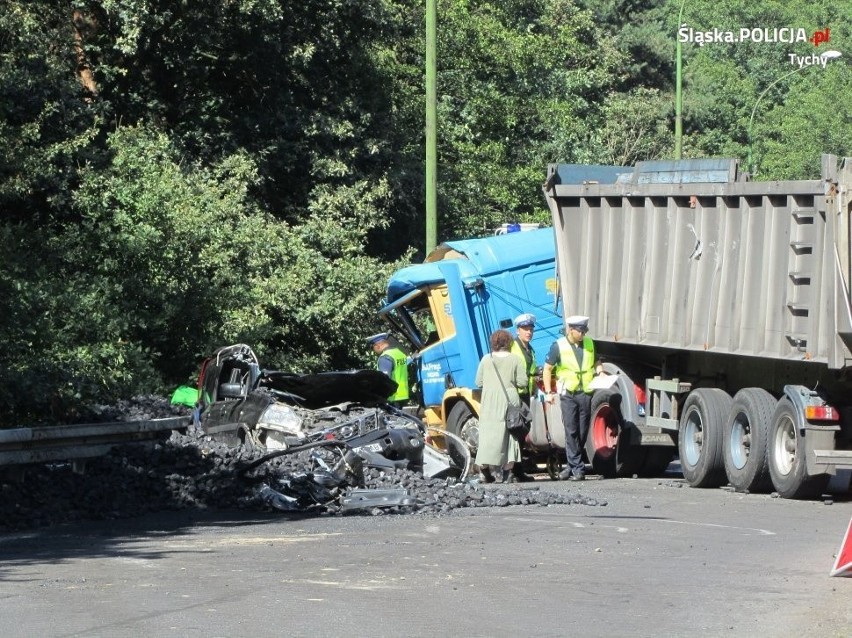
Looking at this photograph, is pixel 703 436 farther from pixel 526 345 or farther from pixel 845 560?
pixel 845 560

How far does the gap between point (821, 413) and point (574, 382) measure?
3.22 m

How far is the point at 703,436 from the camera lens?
48.7 ft

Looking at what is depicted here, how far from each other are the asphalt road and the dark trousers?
126 inches

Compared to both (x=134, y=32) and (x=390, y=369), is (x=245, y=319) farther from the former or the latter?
(x=134, y=32)

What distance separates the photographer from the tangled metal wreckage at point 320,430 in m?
12.3

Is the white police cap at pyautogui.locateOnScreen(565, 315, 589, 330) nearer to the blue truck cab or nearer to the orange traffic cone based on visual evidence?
the blue truck cab

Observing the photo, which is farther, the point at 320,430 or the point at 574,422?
the point at 574,422

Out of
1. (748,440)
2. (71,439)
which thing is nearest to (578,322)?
(748,440)

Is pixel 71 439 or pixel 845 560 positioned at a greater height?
pixel 71 439

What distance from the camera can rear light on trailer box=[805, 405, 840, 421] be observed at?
42.6ft

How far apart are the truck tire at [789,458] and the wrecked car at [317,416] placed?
114 inches

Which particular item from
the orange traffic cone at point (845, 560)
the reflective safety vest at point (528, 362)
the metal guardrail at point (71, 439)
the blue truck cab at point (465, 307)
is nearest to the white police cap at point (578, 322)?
the reflective safety vest at point (528, 362)

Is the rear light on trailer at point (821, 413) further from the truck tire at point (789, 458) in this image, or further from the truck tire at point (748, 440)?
the truck tire at point (748, 440)

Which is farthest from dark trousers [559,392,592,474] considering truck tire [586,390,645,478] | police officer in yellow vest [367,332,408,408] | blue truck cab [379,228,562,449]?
police officer in yellow vest [367,332,408,408]
